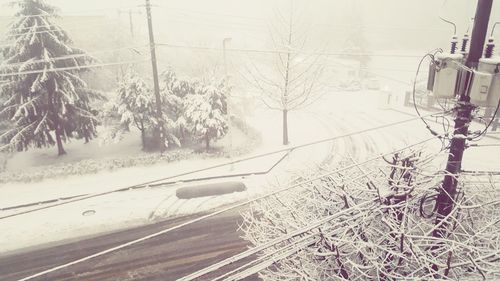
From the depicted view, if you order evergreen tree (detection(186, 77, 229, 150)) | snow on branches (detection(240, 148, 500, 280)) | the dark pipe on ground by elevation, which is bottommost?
the dark pipe on ground

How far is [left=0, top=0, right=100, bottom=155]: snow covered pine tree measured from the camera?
18.4m

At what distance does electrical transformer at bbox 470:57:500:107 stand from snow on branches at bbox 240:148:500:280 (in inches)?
49.0

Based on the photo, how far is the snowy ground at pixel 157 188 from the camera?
1366 centimetres

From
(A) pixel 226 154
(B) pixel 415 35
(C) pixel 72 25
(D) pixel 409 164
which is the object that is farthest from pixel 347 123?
(B) pixel 415 35

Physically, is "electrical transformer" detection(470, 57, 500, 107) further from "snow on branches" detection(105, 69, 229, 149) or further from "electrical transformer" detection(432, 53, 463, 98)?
"snow on branches" detection(105, 69, 229, 149)

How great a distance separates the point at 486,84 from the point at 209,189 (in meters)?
13.7

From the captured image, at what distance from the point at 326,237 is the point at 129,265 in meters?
8.63

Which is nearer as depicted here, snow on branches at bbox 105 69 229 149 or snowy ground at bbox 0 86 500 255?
snowy ground at bbox 0 86 500 255

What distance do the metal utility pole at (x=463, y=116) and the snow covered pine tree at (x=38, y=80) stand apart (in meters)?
18.5

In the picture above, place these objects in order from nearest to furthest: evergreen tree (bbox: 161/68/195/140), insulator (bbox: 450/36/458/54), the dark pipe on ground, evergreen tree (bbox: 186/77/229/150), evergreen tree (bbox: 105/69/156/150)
Answer: insulator (bbox: 450/36/458/54), the dark pipe on ground, evergreen tree (bbox: 105/69/156/150), evergreen tree (bbox: 186/77/229/150), evergreen tree (bbox: 161/68/195/140)

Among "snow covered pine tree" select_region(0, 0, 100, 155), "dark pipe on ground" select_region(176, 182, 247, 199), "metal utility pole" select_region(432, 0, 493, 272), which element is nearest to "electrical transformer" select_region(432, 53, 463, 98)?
"metal utility pole" select_region(432, 0, 493, 272)

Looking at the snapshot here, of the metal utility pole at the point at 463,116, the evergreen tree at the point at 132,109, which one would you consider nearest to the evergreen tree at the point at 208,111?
the evergreen tree at the point at 132,109

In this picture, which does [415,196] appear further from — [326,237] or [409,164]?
[326,237]

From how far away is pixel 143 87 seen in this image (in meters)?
19.8
